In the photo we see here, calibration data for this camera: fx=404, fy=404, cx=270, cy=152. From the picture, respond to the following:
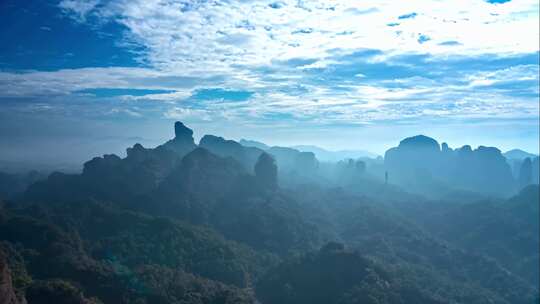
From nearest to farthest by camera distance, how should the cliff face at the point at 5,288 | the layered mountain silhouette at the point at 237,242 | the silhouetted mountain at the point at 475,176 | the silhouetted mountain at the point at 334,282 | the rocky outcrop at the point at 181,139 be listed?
the cliff face at the point at 5,288
the layered mountain silhouette at the point at 237,242
the silhouetted mountain at the point at 334,282
the rocky outcrop at the point at 181,139
the silhouetted mountain at the point at 475,176

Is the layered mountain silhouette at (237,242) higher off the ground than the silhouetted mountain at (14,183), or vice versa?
the silhouetted mountain at (14,183)

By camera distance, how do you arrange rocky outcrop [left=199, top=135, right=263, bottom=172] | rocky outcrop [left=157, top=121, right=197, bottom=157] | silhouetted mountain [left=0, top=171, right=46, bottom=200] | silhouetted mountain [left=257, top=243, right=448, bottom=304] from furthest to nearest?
rocky outcrop [left=199, top=135, right=263, bottom=172] → rocky outcrop [left=157, top=121, right=197, bottom=157] → silhouetted mountain [left=0, top=171, right=46, bottom=200] → silhouetted mountain [left=257, top=243, right=448, bottom=304]

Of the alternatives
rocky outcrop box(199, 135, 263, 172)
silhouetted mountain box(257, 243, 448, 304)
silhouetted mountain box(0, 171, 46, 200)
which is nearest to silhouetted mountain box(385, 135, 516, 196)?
rocky outcrop box(199, 135, 263, 172)

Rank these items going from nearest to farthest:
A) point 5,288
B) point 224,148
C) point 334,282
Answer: point 5,288 < point 334,282 < point 224,148

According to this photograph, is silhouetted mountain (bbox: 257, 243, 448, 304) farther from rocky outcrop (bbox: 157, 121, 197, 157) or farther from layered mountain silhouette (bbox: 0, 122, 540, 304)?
rocky outcrop (bbox: 157, 121, 197, 157)

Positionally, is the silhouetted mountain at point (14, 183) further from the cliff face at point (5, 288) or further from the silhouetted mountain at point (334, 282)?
the cliff face at point (5, 288)

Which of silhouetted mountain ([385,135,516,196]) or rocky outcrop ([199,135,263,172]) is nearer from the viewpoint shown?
rocky outcrop ([199,135,263,172])

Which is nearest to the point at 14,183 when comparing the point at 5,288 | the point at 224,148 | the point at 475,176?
the point at 224,148

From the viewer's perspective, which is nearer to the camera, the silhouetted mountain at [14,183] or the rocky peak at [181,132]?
the silhouetted mountain at [14,183]

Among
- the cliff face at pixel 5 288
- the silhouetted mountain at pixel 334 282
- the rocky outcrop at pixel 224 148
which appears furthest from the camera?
the rocky outcrop at pixel 224 148

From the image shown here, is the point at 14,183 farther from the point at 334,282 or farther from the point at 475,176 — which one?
the point at 475,176

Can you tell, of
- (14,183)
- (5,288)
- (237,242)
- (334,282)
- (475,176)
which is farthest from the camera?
(475,176)

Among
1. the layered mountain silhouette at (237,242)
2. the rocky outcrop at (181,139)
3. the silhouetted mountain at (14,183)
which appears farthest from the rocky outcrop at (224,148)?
the silhouetted mountain at (14,183)

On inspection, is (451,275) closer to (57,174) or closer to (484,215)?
(484,215)
